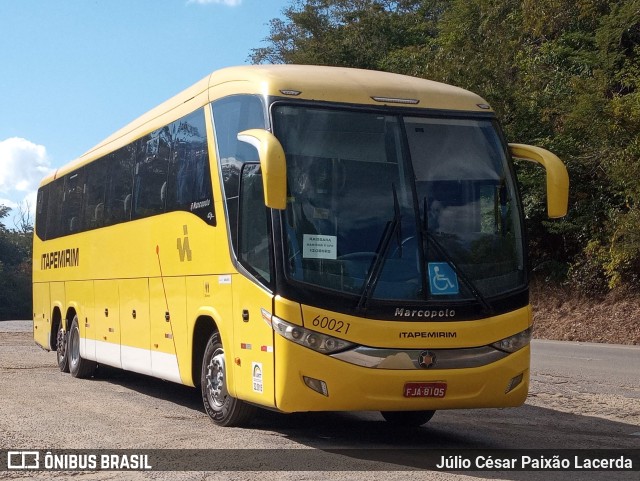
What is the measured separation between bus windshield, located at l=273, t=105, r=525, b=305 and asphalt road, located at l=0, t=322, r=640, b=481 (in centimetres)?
148

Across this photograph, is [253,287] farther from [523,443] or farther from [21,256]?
[21,256]

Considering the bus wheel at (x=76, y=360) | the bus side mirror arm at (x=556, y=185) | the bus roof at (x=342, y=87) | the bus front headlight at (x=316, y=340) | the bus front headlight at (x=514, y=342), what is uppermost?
the bus roof at (x=342, y=87)

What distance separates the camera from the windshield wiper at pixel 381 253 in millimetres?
8938

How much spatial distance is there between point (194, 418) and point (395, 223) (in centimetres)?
357

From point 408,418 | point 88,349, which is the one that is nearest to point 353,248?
point 408,418

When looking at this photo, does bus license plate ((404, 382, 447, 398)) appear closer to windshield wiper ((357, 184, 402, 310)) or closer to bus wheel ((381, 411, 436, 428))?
windshield wiper ((357, 184, 402, 310))

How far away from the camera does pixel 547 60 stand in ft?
Result: 115

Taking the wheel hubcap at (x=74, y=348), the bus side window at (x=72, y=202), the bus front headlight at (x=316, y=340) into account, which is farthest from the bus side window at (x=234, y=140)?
the wheel hubcap at (x=74, y=348)

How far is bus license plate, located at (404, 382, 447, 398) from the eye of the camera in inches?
353

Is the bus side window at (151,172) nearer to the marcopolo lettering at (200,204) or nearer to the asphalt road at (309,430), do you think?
the marcopolo lettering at (200,204)

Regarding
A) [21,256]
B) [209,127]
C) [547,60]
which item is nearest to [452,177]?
[209,127]

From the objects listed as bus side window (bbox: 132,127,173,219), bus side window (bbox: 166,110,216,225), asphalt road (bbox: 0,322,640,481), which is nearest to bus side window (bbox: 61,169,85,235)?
asphalt road (bbox: 0,322,640,481)

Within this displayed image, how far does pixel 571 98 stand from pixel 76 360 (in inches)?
801

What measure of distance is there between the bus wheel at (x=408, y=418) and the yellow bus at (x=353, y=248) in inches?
1.0
